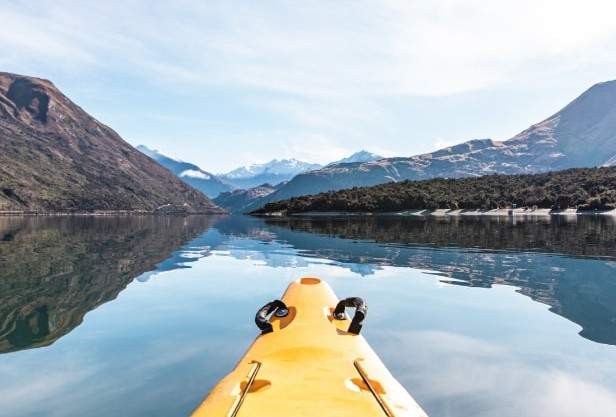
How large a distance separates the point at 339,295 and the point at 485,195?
135053mm

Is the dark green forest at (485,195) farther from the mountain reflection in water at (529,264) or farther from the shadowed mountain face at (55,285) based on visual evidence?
the shadowed mountain face at (55,285)

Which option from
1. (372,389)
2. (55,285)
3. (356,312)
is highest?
(356,312)

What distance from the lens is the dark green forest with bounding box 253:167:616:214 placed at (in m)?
123

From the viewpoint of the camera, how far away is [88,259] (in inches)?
1336

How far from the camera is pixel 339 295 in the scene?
20.0 m

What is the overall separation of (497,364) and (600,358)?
305 cm

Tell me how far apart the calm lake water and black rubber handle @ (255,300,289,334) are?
1.98m

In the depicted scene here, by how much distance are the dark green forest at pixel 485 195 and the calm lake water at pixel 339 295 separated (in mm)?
105007

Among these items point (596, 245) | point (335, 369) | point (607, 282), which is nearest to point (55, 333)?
point (335, 369)

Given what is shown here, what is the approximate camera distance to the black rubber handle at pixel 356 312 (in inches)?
389

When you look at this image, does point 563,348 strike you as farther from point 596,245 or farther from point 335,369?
point 596,245

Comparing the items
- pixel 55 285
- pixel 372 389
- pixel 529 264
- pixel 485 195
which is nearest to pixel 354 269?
pixel 529 264

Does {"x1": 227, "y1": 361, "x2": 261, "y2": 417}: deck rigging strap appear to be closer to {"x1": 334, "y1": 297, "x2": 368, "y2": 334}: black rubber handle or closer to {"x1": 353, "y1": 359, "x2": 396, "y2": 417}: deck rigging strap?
{"x1": 353, "y1": 359, "x2": 396, "y2": 417}: deck rigging strap

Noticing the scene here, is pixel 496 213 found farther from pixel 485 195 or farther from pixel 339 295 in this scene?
pixel 339 295
